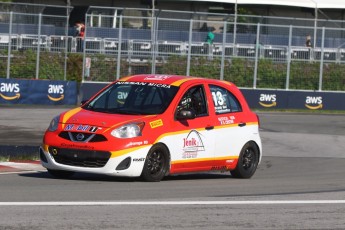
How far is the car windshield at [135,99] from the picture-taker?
12914 millimetres

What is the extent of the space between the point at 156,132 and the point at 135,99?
913mm

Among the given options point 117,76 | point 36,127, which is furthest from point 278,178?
point 117,76

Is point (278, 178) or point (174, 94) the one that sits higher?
point (174, 94)

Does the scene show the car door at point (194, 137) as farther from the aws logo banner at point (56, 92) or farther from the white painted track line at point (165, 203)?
the aws logo banner at point (56, 92)

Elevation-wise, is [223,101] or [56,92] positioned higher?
[223,101]

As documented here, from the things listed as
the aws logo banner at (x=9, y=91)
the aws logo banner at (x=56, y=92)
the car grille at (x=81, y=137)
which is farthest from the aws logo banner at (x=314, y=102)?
the car grille at (x=81, y=137)

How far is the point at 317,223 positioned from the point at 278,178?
486cm

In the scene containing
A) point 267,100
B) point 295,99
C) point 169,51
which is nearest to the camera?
point 169,51

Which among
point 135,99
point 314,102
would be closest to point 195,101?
point 135,99

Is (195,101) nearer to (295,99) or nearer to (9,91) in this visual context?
(9,91)

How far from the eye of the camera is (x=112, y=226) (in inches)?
342

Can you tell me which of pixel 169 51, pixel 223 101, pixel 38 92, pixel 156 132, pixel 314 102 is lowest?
pixel 314 102

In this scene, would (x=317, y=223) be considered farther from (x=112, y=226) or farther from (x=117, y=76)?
(x=117, y=76)

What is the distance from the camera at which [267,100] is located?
33.3 m
